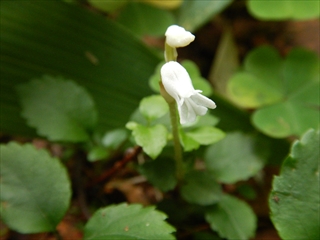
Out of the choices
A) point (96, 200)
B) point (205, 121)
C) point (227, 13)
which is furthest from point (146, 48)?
point (227, 13)

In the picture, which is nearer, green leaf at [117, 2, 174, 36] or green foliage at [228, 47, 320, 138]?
green foliage at [228, 47, 320, 138]

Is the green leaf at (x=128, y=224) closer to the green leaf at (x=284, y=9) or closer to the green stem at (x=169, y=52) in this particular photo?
the green stem at (x=169, y=52)

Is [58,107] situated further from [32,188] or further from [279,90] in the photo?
[279,90]

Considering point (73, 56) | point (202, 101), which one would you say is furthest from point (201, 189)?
point (73, 56)

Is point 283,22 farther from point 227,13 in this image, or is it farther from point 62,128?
point 62,128

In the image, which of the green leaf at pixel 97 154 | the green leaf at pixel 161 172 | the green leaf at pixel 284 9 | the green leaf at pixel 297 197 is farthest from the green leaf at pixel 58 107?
the green leaf at pixel 284 9

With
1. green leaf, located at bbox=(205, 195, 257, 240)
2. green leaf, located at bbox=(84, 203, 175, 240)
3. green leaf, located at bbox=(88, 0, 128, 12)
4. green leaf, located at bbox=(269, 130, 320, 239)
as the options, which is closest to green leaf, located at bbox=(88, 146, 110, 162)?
green leaf, located at bbox=(84, 203, 175, 240)

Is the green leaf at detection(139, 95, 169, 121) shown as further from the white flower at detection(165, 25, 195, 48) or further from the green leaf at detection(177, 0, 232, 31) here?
the green leaf at detection(177, 0, 232, 31)
